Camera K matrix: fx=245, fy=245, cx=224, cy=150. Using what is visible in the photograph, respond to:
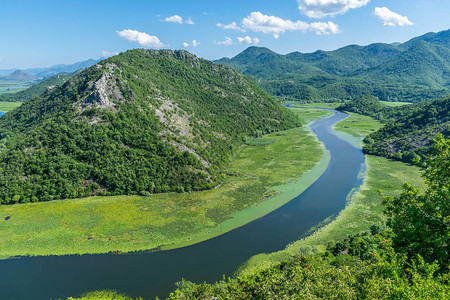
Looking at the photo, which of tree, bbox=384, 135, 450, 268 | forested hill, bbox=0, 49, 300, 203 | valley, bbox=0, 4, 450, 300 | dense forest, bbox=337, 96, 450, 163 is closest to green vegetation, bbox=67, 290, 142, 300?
valley, bbox=0, 4, 450, 300

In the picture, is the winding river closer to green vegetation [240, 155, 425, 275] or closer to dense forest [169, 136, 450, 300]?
green vegetation [240, 155, 425, 275]

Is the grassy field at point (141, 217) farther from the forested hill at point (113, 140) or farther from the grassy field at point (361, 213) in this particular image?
the grassy field at point (361, 213)

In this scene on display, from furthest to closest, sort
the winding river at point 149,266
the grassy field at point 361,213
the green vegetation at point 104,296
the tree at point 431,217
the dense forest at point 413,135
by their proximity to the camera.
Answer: the dense forest at point 413,135
the grassy field at point 361,213
the winding river at point 149,266
the green vegetation at point 104,296
the tree at point 431,217

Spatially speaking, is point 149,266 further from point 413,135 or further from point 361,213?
point 413,135

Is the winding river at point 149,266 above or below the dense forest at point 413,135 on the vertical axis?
below

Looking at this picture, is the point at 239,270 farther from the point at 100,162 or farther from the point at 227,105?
the point at 227,105

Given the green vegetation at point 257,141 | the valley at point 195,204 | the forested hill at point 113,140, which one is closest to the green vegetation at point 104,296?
the valley at point 195,204

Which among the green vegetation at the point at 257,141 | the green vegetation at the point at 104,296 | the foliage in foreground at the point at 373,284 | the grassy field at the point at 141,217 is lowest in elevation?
the green vegetation at the point at 104,296
